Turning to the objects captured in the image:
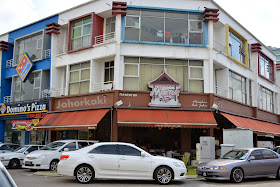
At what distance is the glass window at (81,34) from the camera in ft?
73.7

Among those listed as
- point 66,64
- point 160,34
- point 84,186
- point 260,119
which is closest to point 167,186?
point 84,186

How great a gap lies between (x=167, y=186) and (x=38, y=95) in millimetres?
16550

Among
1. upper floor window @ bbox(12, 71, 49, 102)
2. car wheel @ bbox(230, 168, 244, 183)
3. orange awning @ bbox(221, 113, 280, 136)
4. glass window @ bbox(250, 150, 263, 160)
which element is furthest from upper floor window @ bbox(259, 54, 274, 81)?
upper floor window @ bbox(12, 71, 49, 102)

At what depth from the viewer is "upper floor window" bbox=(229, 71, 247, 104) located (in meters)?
23.9

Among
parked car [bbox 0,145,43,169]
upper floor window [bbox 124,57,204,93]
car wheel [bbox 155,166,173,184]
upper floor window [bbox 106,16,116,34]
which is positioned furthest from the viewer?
upper floor window [bbox 106,16,116,34]

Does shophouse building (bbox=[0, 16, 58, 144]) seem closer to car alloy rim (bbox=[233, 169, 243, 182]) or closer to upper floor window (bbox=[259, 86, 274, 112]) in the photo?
car alloy rim (bbox=[233, 169, 243, 182])

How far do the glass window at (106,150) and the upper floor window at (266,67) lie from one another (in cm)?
2198

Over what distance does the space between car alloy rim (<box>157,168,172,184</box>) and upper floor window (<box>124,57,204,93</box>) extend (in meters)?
9.30

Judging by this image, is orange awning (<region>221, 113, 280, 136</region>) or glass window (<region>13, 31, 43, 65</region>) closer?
orange awning (<region>221, 113, 280, 136</region>)

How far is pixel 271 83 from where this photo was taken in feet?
105

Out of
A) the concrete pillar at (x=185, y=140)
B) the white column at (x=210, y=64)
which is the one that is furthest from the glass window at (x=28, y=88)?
the white column at (x=210, y=64)

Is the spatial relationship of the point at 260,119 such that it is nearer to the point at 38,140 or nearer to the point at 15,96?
the point at 38,140

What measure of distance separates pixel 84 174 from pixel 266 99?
81.3 feet

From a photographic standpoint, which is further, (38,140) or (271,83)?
(271,83)
